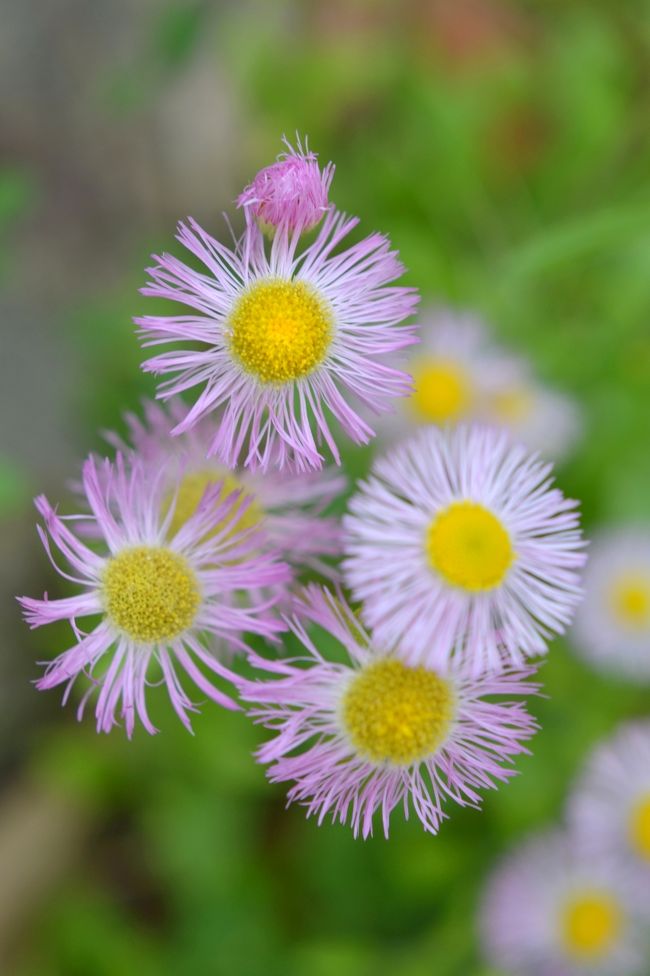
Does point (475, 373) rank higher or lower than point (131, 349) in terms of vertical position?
Answer: higher

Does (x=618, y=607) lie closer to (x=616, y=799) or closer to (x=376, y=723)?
(x=616, y=799)

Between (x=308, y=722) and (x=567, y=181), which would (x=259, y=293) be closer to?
(x=308, y=722)

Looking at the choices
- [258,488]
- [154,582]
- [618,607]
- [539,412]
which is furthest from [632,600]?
[154,582]

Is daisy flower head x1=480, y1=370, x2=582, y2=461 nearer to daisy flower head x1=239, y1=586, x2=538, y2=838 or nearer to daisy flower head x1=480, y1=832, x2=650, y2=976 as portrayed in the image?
daisy flower head x1=480, y1=832, x2=650, y2=976

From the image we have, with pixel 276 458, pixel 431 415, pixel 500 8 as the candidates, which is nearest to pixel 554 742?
pixel 431 415

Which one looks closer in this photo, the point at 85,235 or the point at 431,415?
the point at 431,415
